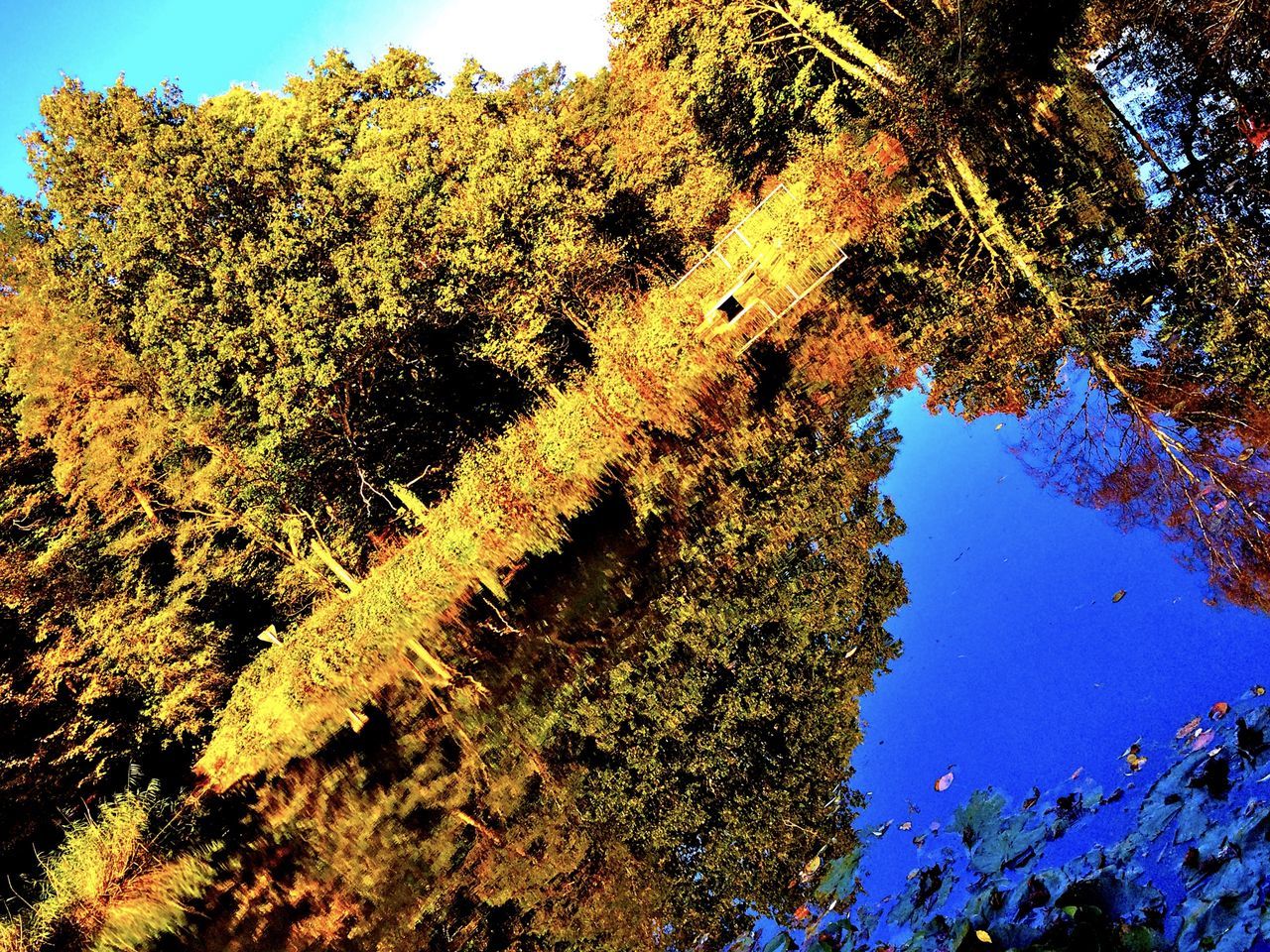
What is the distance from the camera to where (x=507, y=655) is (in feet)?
34.4

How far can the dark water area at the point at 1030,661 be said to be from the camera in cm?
408

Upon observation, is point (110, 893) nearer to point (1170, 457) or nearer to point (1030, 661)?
point (1030, 661)

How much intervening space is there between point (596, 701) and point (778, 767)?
2.48 metres

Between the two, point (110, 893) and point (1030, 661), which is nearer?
point (1030, 661)

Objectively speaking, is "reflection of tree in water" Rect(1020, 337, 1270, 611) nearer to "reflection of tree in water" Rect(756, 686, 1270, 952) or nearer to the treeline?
the treeline

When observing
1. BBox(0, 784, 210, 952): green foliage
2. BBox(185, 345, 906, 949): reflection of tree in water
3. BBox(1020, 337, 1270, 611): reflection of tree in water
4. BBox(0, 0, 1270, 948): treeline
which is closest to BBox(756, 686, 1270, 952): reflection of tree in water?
BBox(185, 345, 906, 949): reflection of tree in water

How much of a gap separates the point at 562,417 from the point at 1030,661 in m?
12.6

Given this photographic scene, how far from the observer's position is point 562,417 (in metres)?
16.4

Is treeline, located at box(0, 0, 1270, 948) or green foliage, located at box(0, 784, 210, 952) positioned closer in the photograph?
treeline, located at box(0, 0, 1270, 948)

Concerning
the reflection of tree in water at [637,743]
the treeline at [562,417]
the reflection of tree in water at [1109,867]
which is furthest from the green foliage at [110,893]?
the reflection of tree in water at [1109,867]

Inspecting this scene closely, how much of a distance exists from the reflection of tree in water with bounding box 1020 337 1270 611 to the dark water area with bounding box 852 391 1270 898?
0.19m

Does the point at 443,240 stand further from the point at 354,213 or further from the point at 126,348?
the point at 126,348

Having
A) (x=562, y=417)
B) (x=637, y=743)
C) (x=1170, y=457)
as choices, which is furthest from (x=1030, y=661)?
(x=562, y=417)

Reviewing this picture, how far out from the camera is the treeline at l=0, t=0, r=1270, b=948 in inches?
260
